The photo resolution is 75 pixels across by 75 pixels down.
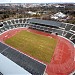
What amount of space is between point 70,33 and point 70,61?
15.9 metres

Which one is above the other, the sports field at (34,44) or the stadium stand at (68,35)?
the stadium stand at (68,35)

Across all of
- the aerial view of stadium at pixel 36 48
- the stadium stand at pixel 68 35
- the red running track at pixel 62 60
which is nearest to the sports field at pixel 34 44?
the aerial view of stadium at pixel 36 48

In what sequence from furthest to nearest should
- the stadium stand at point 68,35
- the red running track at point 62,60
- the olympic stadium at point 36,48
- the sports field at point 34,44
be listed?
the stadium stand at point 68,35 → the sports field at point 34,44 → the red running track at point 62,60 → the olympic stadium at point 36,48

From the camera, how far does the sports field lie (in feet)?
107

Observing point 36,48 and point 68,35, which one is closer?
point 36,48

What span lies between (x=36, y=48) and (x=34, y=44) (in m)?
2.86

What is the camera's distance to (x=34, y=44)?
38594 mm

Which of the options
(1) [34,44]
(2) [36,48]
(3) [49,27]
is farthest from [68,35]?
(2) [36,48]

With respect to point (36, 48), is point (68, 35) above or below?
above

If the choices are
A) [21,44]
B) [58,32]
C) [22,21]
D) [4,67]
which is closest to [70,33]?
[58,32]

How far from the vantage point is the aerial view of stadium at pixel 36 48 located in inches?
880

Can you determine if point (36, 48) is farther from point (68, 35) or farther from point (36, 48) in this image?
point (68, 35)

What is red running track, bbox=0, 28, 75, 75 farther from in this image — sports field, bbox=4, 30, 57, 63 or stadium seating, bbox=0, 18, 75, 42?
stadium seating, bbox=0, 18, 75, 42

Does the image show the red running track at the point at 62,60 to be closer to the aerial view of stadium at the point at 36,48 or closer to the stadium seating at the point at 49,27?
the aerial view of stadium at the point at 36,48
